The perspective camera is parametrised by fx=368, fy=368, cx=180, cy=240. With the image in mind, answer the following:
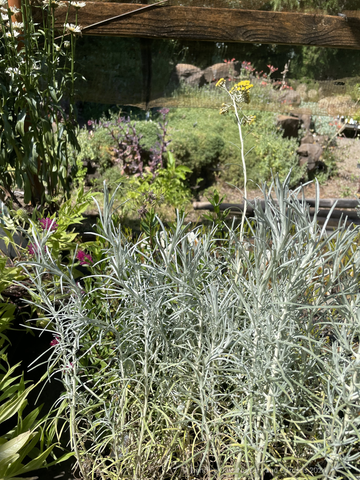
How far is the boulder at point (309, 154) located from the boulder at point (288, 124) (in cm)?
31

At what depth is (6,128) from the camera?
2057 millimetres

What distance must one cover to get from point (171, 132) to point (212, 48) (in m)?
2.50

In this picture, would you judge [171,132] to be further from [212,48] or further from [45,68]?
[45,68]

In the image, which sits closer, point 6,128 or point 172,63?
point 6,128

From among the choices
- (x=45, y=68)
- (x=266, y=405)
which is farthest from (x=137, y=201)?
(x=266, y=405)

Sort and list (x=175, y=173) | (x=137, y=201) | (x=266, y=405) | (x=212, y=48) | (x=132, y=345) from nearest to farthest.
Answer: (x=266, y=405) < (x=132, y=345) < (x=212, y=48) < (x=137, y=201) < (x=175, y=173)

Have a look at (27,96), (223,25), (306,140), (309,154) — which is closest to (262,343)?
(27,96)

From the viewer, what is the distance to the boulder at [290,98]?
337cm

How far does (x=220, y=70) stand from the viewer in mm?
3246

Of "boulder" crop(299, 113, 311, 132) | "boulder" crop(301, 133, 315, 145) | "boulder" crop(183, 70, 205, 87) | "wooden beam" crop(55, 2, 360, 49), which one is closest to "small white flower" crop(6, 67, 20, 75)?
"wooden beam" crop(55, 2, 360, 49)

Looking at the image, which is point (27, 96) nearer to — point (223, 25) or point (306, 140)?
Result: point (223, 25)

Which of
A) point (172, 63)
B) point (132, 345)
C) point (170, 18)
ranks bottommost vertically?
point (132, 345)

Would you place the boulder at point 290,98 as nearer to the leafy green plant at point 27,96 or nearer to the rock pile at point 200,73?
the rock pile at point 200,73

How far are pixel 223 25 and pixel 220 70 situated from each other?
0.48 m
